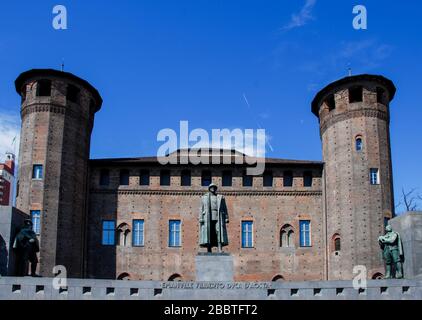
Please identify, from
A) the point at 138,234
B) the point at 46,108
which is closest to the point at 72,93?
the point at 46,108

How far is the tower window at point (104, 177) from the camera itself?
44062 mm

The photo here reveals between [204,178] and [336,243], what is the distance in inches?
398

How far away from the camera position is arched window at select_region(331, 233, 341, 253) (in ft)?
136

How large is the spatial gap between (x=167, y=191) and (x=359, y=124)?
1387 cm

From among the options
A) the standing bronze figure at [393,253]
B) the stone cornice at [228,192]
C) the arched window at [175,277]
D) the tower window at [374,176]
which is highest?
the tower window at [374,176]

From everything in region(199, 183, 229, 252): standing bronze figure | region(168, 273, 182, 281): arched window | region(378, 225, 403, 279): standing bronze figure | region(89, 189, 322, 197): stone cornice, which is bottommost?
region(168, 273, 182, 281): arched window

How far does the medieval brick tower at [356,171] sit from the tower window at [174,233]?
33.0ft

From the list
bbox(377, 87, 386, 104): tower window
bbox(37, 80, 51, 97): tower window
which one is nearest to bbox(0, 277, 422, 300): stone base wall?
bbox(37, 80, 51, 97): tower window

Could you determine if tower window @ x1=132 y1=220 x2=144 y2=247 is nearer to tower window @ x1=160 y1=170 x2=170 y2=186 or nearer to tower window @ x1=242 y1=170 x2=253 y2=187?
tower window @ x1=160 y1=170 x2=170 y2=186

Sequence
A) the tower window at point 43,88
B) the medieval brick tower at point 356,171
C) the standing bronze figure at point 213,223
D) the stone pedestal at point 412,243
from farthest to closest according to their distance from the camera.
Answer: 1. the tower window at point 43,88
2. the medieval brick tower at point 356,171
3. the stone pedestal at point 412,243
4. the standing bronze figure at point 213,223

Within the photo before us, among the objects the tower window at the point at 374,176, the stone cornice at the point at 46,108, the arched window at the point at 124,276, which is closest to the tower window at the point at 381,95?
the tower window at the point at 374,176

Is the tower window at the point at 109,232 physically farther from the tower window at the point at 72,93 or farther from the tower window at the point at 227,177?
the tower window at the point at 72,93

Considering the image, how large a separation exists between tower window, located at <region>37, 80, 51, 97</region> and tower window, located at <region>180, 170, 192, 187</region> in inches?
421

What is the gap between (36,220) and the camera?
129 ft
